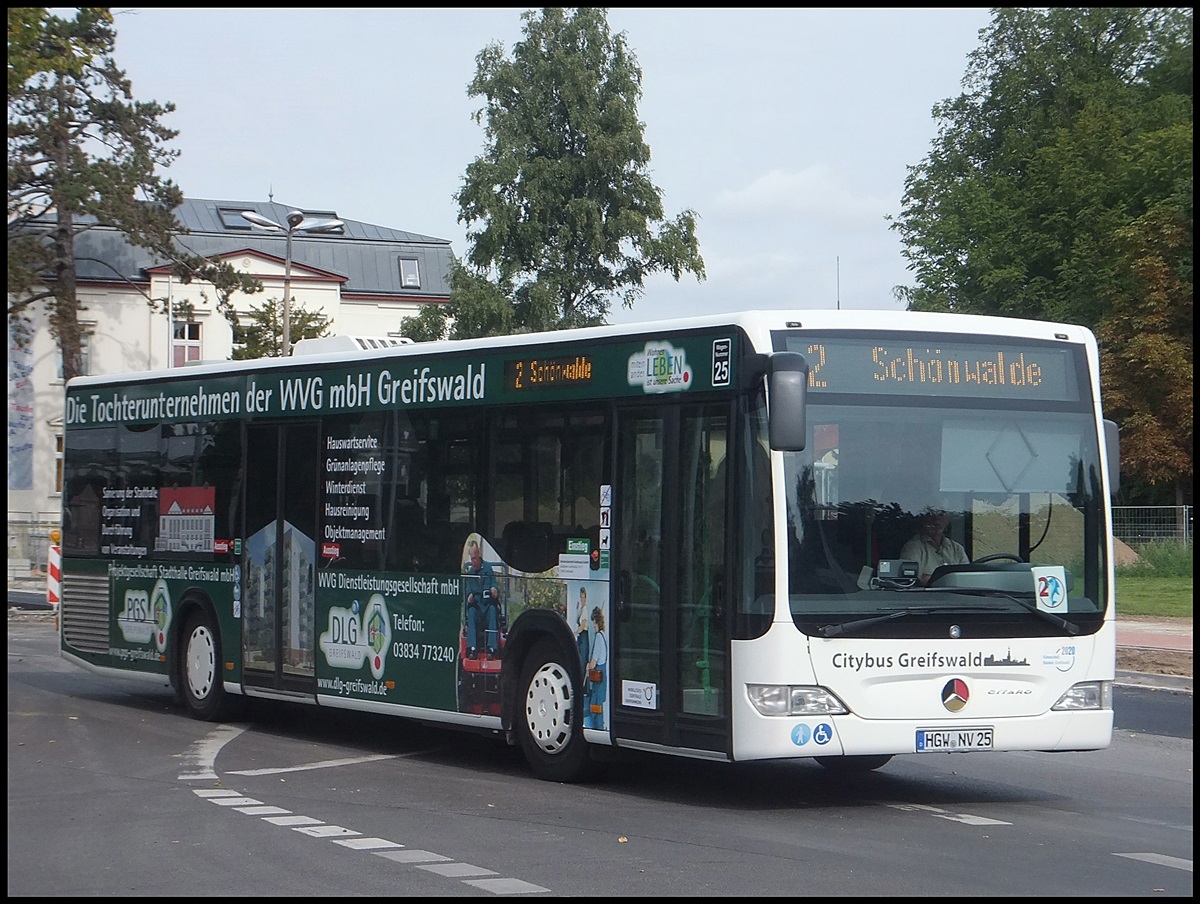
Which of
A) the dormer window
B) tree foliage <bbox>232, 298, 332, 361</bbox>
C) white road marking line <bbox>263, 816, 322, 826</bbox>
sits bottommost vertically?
white road marking line <bbox>263, 816, 322, 826</bbox>

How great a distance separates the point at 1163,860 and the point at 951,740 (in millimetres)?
1906

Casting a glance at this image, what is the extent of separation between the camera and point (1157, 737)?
48.6 ft

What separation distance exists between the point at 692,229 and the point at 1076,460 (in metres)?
45.9

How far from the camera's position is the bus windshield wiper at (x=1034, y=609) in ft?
34.9

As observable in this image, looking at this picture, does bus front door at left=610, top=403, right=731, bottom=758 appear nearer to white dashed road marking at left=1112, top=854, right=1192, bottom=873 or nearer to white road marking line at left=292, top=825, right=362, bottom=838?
white road marking line at left=292, top=825, right=362, bottom=838

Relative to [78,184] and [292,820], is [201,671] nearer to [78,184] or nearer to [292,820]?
[292,820]

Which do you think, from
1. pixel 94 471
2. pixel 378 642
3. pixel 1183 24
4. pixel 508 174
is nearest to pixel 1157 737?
pixel 378 642

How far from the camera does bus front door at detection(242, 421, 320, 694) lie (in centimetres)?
1487

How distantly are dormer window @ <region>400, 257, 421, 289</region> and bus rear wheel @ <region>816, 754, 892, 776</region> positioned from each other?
233ft

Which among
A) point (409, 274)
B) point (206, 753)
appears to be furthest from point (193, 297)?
point (206, 753)

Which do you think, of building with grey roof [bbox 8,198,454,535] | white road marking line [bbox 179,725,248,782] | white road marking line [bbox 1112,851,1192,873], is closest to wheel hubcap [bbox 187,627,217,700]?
white road marking line [bbox 179,725,248,782]

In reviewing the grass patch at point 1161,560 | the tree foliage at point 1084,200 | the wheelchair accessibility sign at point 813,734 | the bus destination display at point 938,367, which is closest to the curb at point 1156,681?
the bus destination display at point 938,367

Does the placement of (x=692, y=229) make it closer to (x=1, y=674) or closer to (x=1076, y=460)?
(x=1, y=674)

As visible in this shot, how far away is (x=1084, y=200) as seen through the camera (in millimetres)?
57562
